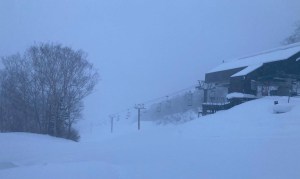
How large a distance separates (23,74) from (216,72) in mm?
17886

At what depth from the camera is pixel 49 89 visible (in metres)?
26.2

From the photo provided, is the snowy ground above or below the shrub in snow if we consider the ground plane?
below

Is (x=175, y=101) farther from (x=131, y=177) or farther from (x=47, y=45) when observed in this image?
(x=131, y=177)

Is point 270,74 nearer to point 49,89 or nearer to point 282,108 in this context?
point 282,108

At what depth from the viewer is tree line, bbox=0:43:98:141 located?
26.1m

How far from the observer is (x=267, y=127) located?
1261 centimetres

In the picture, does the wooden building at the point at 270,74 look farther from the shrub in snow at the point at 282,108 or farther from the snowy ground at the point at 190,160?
the snowy ground at the point at 190,160

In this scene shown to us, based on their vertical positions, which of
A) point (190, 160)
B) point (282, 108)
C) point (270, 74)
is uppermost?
point (270, 74)

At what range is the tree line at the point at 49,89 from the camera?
26.1 m

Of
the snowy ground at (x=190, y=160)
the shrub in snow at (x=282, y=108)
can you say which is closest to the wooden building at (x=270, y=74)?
the shrub in snow at (x=282, y=108)

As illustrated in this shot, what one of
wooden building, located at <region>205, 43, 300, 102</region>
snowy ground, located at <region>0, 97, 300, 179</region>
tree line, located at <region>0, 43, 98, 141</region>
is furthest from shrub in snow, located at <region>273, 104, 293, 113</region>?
tree line, located at <region>0, 43, 98, 141</region>

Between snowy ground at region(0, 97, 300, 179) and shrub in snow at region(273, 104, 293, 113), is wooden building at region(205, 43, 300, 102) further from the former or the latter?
snowy ground at region(0, 97, 300, 179)

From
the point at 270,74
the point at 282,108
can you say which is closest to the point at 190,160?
the point at 282,108

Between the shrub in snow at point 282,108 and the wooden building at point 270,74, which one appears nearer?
the shrub in snow at point 282,108
